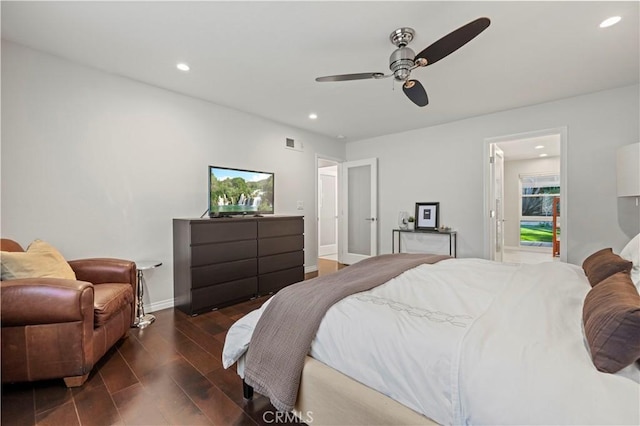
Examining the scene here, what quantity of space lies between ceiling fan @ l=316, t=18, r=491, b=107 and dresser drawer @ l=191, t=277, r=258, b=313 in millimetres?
2551

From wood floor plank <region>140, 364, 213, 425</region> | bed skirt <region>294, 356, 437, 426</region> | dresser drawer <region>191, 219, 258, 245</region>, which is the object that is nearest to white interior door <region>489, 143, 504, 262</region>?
dresser drawer <region>191, 219, 258, 245</region>

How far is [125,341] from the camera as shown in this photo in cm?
249

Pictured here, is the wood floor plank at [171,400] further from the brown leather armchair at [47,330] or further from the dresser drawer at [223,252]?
the dresser drawer at [223,252]

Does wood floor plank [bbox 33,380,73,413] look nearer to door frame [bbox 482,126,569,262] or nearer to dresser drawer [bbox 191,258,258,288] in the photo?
dresser drawer [bbox 191,258,258,288]

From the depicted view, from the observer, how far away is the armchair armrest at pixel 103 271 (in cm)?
250

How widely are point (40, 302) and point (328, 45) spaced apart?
2.80 metres

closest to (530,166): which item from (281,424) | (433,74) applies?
(433,74)

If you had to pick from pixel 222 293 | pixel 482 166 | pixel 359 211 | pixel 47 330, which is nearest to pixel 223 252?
pixel 222 293

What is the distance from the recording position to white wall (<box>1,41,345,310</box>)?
96.2 inches

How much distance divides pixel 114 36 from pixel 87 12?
0.27 m

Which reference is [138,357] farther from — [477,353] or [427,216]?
[427,216]

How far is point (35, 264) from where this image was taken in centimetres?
198

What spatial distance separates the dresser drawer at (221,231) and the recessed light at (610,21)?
3745mm

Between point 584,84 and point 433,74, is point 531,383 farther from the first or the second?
point 584,84
